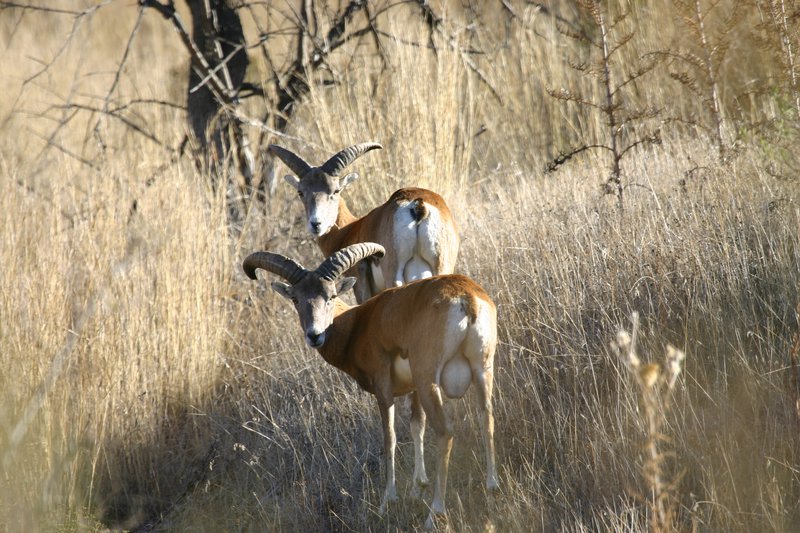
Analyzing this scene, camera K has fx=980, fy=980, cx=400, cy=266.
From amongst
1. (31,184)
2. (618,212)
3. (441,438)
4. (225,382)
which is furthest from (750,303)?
(31,184)

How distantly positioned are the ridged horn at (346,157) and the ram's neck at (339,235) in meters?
0.44

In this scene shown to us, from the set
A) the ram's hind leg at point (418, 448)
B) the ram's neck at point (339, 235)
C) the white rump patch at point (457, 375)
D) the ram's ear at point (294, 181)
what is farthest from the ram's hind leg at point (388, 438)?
the ram's ear at point (294, 181)

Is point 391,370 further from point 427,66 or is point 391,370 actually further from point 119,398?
point 427,66

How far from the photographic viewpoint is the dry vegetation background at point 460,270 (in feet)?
19.9

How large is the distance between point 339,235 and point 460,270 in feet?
3.76

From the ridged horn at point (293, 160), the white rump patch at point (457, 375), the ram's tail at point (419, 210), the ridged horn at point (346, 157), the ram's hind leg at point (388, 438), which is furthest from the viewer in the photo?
the ridged horn at point (293, 160)

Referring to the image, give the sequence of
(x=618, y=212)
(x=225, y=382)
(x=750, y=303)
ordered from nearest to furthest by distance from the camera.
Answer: (x=750, y=303)
(x=618, y=212)
(x=225, y=382)

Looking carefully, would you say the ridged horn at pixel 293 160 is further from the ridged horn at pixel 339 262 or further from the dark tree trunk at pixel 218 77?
the dark tree trunk at pixel 218 77

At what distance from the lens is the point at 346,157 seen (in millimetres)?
8852

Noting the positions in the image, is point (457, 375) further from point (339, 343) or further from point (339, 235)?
point (339, 235)

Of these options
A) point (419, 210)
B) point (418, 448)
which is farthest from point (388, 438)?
point (419, 210)

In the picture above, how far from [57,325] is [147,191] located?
6.45 feet

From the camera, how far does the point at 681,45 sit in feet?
39.3

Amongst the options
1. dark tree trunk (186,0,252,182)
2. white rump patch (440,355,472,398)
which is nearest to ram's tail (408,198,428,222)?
white rump patch (440,355,472,398)
